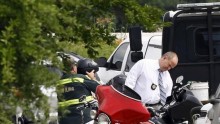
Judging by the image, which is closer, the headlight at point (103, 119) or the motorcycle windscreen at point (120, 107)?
the motorcycle windscreen at point (120, 107)

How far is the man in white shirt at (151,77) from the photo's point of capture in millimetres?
9438

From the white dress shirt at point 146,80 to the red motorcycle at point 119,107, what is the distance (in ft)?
6.35

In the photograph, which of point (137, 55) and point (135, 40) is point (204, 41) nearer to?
point (137, 55)

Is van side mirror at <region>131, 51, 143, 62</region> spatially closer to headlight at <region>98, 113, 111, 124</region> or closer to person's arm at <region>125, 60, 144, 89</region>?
person's arm at <region>125, 60, 144, 89</region>

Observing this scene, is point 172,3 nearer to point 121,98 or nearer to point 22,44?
point 121,98

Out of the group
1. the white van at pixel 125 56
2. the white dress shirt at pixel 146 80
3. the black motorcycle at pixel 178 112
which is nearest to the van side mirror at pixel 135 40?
the white dress shirt at pixel 146 80

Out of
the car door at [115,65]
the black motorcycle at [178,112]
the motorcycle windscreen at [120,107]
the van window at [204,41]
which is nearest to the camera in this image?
the motorcycle windscreen at [120,107]

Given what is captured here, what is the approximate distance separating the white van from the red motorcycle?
219 inches

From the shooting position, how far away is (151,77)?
955 cm

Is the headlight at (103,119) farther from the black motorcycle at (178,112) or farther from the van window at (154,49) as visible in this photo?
the van window at (154,49)

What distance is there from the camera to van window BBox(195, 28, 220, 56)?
1155cm

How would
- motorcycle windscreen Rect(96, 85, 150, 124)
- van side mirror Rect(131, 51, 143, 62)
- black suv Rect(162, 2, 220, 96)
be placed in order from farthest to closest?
van side mirror Rect(131, 51, 143, 62), black suv Rect(162, 2, 220, 96), motorcycle windscreen Rect(96, 85, 150, 124)

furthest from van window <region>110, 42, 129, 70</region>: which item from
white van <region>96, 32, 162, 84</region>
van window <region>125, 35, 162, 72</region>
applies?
van window <region>125, 35, 162, 72</region>

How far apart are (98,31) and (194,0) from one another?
34318 mm
